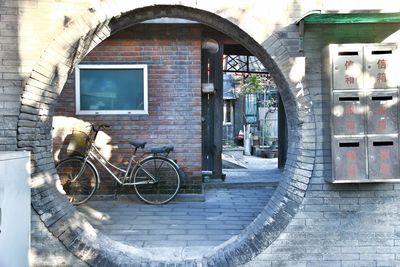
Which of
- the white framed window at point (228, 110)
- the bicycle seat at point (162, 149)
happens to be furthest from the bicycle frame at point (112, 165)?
the white framed window at point (228, 110)

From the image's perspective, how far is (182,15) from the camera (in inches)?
156

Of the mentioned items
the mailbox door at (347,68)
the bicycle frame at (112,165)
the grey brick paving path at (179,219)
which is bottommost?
the grey brick paving path at (179,219)

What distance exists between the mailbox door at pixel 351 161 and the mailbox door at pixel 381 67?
53 cm

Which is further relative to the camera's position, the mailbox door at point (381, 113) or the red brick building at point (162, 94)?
the red brick building at point (162, 94)

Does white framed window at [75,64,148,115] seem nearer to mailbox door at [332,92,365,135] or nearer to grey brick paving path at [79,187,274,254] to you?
grey brick paving path at [79,187,274,254]

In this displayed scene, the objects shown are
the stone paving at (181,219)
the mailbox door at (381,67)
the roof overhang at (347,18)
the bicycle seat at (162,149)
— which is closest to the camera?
the roof overhang at (347,18)

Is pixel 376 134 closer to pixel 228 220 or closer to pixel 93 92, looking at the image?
pixel 228 220

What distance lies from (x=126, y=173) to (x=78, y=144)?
0.97 m

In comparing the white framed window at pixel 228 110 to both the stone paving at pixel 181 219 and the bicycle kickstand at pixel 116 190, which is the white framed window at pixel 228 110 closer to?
the stone paving at pixel 181 219

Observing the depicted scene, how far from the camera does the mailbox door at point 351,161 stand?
3620 mm

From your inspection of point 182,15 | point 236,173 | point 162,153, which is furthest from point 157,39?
point 236,173

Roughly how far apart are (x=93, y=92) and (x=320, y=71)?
4533 millimetres

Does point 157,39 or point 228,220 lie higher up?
point 157,39

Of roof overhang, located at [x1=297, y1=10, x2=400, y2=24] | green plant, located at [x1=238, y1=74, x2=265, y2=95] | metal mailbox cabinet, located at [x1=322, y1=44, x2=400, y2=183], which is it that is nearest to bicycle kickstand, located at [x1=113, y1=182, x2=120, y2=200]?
metal mailbox cabinet, located at [x1=322, y1=44, x2=400, y2=183]
